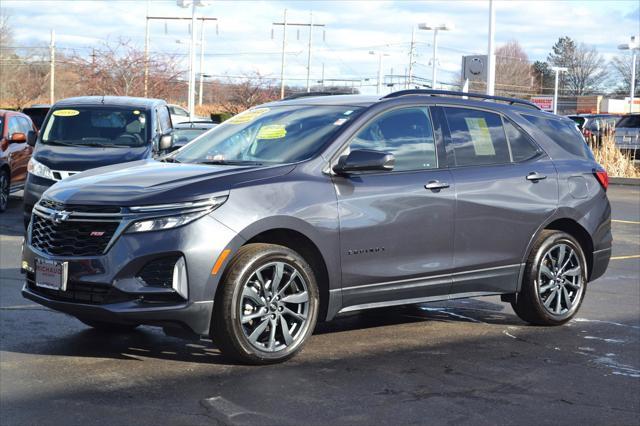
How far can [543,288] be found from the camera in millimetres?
7941

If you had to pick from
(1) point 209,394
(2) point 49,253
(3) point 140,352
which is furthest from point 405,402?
(2) point 49,253

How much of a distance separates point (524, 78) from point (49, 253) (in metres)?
102

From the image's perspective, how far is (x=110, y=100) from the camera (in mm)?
14781

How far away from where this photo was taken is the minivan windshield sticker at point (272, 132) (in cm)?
710

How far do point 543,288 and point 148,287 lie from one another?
341 cm

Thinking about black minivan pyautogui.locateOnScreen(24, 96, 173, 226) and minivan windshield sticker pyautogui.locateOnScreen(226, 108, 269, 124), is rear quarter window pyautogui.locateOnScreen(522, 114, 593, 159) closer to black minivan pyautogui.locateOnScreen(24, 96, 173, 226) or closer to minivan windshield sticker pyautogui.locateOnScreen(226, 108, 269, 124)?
minivan windshield sticker pyautogui.locateOnScreen(226, 108, 269, 124)

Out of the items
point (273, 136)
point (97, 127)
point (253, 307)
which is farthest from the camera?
point (97, 127)

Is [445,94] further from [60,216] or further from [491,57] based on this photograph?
[491,57]

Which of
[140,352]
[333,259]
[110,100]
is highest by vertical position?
[110,100]

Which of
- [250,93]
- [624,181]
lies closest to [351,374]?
[624,181]

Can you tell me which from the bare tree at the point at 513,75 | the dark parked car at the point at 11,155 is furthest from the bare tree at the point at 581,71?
the dark parked car at the point at 11,155

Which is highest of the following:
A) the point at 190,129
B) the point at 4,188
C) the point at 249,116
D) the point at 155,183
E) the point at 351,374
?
the point at 249,116

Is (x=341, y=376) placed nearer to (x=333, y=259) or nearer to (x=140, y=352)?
(x=333, y=259)

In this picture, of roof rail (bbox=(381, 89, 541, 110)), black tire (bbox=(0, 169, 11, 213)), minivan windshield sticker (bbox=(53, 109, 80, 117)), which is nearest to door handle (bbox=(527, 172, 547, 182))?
roof rail (bbox=(381, 89, 541, 110))
